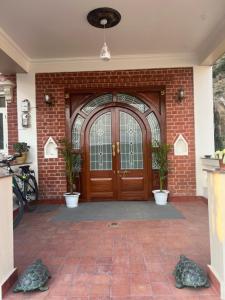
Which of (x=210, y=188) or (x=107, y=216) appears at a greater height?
(x=210, y=188)

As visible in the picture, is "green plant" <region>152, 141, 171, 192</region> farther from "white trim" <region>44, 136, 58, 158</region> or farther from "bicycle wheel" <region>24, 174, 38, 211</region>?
"bicycle wheel" <region>24, 174, 38, 211</region>

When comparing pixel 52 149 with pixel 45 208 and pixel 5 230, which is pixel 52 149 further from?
pixel 5 230

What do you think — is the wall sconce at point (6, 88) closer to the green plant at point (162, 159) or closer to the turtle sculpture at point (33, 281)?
the green plant at point (162, 159)

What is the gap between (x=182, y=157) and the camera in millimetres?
5395

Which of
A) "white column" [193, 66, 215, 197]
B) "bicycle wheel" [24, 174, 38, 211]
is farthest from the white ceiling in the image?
"bicycle wheel" [24, 174, 38, 211]

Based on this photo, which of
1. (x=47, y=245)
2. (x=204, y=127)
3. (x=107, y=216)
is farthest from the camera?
(x=204, y=127)

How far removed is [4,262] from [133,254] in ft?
4.39

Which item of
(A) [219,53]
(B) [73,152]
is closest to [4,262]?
(B) [73,152]

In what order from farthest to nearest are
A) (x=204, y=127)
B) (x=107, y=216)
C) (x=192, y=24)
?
(x=204, y=127) < (x=107, y=216) < (x=192, y=24)

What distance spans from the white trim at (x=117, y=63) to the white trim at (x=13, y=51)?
22 centimetres

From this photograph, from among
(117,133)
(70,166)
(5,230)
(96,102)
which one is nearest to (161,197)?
(117,133)

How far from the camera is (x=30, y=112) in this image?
5.43 meters

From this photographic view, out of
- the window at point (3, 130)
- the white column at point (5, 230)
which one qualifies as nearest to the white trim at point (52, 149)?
the window at point (3, 130)

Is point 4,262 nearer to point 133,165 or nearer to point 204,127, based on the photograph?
point 133,165
